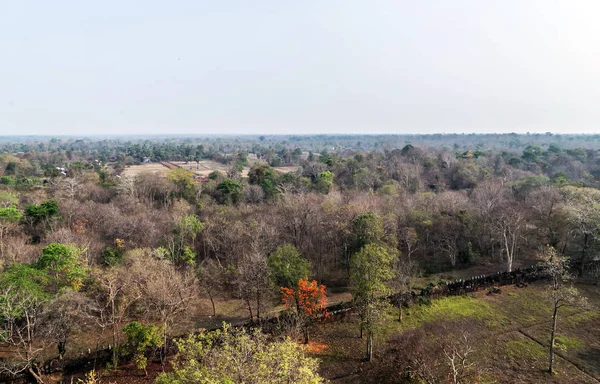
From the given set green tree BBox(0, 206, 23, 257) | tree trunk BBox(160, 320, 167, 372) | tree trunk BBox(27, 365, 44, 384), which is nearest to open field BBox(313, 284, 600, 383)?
tree trunk BBox(160, 320, 167, 372)

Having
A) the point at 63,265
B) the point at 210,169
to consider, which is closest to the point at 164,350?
the point at 63,265

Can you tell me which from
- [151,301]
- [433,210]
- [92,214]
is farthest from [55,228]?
[433,210]

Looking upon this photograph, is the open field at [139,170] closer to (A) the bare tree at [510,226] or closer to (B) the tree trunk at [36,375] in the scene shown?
(B) the tree trunk at [36,375]

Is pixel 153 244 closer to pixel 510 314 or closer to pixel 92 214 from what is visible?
pixel 92 214

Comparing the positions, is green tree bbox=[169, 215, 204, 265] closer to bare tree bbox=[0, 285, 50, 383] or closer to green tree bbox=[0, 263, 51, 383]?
green tree bbox=[0, 263, 51, 383]

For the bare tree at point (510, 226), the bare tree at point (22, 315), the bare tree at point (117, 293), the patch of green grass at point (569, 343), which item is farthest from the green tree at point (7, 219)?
the bare tree at point (510, 226)

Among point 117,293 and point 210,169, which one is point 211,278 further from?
point 210,169
